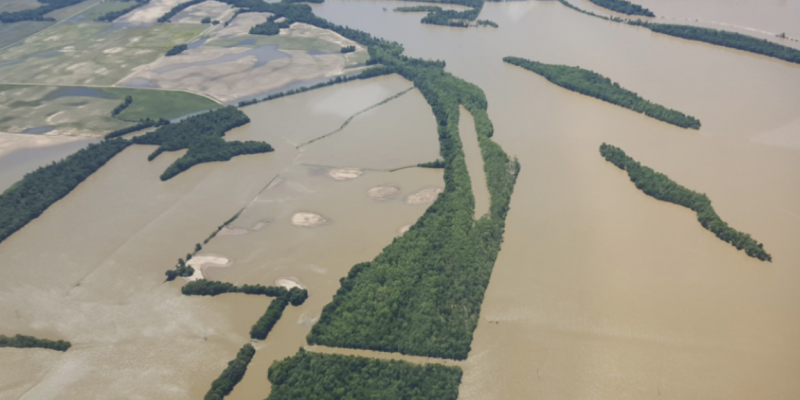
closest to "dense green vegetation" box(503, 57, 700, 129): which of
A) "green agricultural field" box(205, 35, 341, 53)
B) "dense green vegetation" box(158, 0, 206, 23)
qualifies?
"green agricultural field" box(205, 35, 341, 53)

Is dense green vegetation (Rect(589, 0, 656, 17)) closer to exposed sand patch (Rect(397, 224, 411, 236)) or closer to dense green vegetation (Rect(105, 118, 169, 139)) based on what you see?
exposed sand patch (Rect(397, 224, 411, 236))

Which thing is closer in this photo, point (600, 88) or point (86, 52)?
point (600, 88)

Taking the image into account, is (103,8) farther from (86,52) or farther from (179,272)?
(179,272)

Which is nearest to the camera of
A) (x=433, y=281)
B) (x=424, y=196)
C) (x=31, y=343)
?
(x=31, y=343)

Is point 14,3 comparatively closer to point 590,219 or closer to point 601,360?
point 590,219

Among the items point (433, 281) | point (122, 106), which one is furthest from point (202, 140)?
point (433, 281)

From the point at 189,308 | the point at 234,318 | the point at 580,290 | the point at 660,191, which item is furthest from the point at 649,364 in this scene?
the point at 189,308

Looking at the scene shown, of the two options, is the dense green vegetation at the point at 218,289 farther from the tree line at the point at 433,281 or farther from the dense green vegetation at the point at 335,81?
the dense green vegetation at the point at 335,81

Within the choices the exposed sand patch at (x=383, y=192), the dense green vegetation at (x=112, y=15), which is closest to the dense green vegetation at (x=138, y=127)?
the exposed sand patch at (x=383, y=192)
